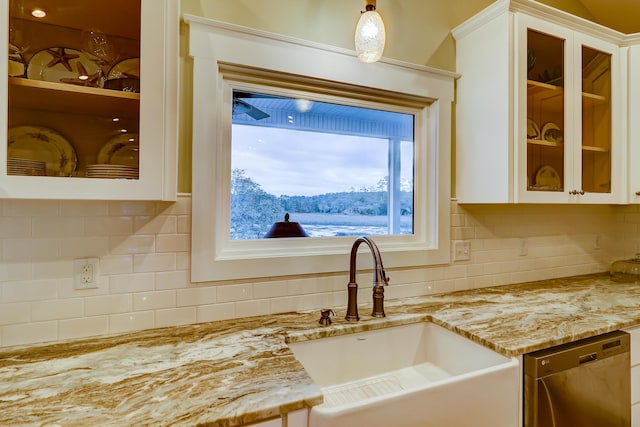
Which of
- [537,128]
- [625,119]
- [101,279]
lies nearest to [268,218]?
[101,279]

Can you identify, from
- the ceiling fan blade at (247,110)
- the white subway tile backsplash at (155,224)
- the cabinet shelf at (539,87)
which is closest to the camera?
the white subway tile backsplash at (155,224)

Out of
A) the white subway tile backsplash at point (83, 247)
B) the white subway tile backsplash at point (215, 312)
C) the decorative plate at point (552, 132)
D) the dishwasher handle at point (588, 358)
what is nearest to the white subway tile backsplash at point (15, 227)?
the white subway tile backsplash at point (83, 247)

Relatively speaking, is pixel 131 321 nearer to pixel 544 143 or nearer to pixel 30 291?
pixel 30 291

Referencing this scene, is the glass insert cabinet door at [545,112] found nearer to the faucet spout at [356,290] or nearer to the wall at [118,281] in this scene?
the wall at [118,281]

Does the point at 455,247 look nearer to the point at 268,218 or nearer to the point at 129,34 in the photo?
the point at 268,218

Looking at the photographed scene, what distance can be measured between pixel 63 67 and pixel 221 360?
3.29 ft

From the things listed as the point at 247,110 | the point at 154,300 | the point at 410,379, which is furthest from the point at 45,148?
the point at 410,379

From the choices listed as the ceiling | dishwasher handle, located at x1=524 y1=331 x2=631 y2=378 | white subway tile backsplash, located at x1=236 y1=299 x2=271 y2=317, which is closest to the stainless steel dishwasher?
dishwasher handle, located at x1=524 y1=331 x2=631 y2=378

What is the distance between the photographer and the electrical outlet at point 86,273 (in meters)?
1.20

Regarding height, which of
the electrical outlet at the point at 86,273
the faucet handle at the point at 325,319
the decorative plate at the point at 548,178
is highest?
the decorative plate at the point at 548,178

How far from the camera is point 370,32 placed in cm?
116

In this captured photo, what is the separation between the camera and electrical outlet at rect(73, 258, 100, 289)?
3.93 ft

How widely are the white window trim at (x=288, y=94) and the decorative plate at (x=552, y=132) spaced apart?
0.45m

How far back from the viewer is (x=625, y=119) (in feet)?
6.21
